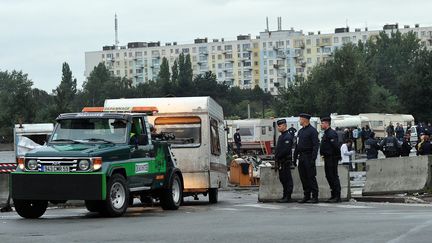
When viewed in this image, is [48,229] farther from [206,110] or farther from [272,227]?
[206,110]

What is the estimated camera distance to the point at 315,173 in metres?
20.6

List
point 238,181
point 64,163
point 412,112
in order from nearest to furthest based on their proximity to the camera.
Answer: point 64,163 < point 238,181 < point 412,112

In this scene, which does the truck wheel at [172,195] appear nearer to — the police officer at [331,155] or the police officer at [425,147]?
the police officer at [331,155]

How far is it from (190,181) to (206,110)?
68.9 inches

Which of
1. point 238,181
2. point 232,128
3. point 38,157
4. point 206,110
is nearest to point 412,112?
point 232,128

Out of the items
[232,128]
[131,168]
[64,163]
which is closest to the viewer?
[64,163]

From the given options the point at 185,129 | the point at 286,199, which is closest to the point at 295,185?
the point at 286,199

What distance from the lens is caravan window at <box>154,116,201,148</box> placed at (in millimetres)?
22547

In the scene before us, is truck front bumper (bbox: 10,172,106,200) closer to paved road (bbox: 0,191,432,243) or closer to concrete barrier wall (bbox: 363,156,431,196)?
paved road (bbox: 0,191,432,243)

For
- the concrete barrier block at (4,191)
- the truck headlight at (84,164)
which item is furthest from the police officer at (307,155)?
the concrete barrier block at (4,191)

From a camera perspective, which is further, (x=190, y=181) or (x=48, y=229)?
(x=190, y=181)

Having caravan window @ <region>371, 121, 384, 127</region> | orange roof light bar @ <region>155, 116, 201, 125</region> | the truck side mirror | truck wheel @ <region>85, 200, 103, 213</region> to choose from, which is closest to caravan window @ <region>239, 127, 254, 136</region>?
caravan window @ <region>371, 121, 384, 127</region>

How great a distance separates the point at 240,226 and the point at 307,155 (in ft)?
21.3

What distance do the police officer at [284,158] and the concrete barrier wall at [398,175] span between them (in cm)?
269
